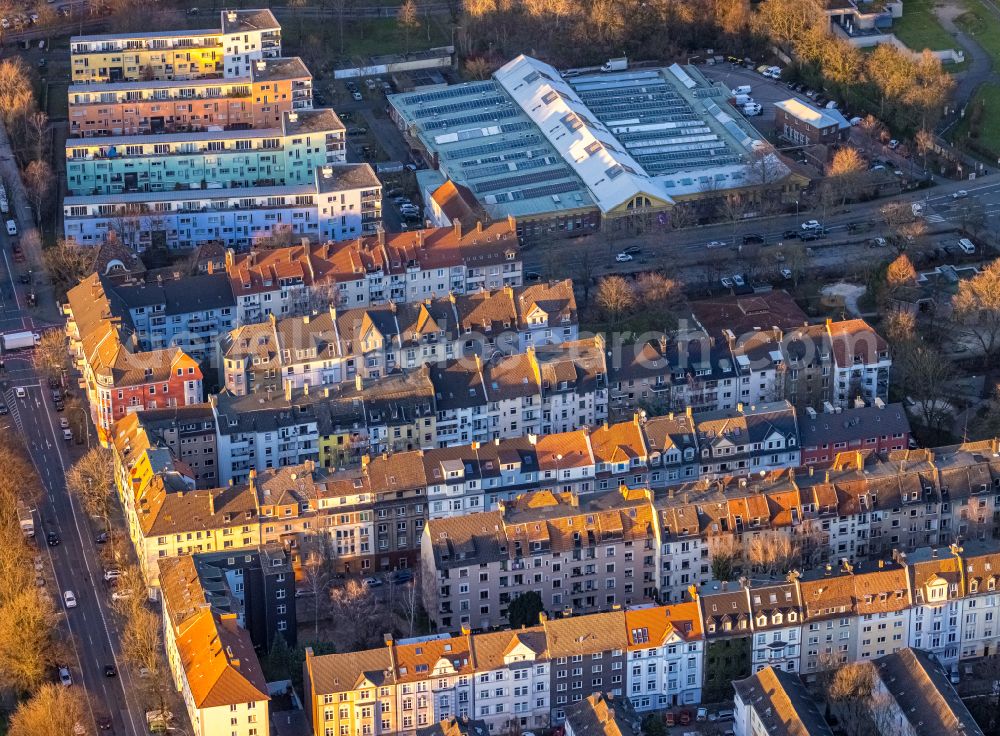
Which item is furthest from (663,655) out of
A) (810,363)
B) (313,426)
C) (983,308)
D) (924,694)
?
(983,308)

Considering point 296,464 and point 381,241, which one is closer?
point 296,464

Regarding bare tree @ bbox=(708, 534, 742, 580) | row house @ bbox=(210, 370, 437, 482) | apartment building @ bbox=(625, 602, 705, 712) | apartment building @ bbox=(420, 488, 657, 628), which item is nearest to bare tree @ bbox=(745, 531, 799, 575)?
bare tree @ bbox=(708, 534, 742, 580)

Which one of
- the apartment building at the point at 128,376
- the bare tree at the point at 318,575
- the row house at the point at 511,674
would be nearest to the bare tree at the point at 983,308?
the row house at the point at 511,674

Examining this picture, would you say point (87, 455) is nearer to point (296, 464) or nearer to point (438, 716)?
point (296, 464)

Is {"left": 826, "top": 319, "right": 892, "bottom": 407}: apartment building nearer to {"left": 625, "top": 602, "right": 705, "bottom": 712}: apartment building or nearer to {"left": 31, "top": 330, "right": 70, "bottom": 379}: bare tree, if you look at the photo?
{"left": 625, "top": 602, "right": 705, "bottom": 712}: apartment building

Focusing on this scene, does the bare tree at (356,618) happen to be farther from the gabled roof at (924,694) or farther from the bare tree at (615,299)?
the bare tree at (615,299)

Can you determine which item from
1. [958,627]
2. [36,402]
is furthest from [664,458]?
[36,402]
